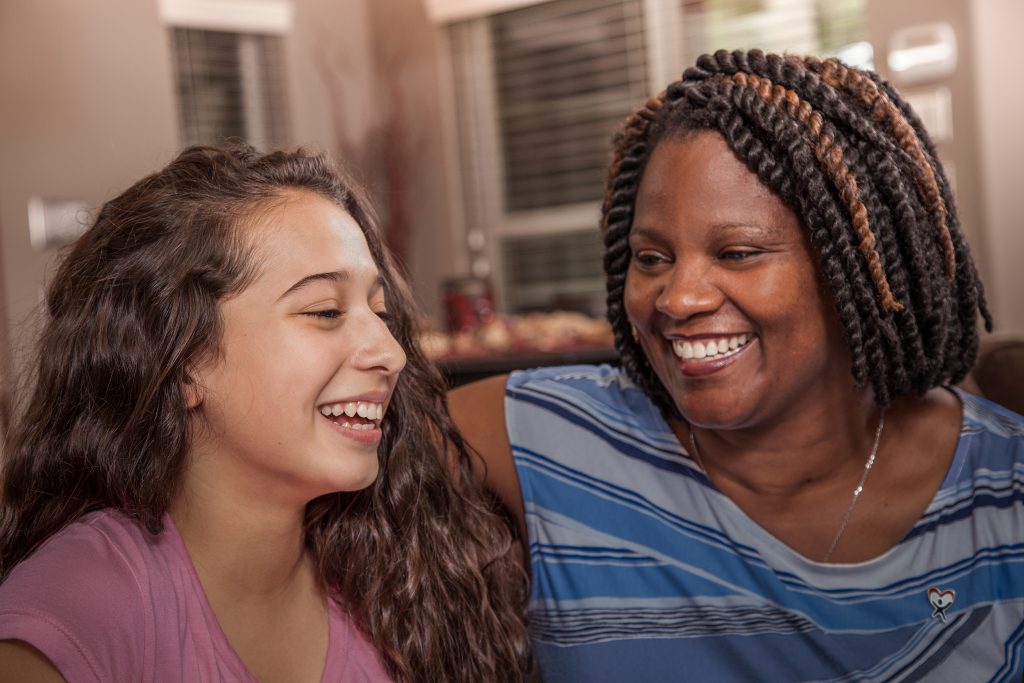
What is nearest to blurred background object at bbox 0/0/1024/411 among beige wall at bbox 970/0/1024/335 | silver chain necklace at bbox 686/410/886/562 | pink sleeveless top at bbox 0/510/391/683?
beige wall at bbox 970/0/1024/335

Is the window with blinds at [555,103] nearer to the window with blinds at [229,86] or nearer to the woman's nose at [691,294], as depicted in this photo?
the window with blinds at [229,86]

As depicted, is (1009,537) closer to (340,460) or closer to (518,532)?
(518,532)

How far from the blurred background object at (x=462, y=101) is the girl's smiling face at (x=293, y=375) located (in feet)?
8.37

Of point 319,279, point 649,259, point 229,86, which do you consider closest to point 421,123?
point 229,86

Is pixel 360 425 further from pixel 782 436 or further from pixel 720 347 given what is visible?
A: pixel 782 436

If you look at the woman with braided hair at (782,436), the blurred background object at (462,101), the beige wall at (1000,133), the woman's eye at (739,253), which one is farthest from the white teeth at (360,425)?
the beige wall at (1000,133)

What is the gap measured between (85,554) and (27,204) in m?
4.16

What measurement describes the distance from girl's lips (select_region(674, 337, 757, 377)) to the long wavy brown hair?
1.14ft

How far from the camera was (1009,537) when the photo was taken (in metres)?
1.42

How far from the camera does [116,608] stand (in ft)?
3.51

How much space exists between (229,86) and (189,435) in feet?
16.2

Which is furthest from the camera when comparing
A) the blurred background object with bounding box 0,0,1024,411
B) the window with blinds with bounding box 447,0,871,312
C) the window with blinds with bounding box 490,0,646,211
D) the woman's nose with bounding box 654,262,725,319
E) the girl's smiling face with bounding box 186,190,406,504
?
the window with blinds with bounding box 490,0,646,211

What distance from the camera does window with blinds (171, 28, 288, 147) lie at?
558 cm

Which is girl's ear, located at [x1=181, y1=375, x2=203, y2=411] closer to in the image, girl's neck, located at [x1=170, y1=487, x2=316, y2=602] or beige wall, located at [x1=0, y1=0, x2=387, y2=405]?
girl's neck, located at [x1=170, y1=487, x2=316, y2=602]
